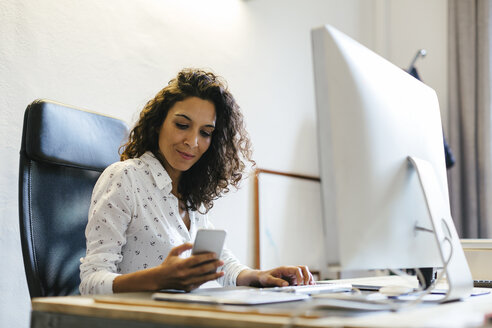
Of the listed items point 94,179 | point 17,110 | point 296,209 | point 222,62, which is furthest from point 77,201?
point 296,209

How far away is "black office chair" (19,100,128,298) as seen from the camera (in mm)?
1185

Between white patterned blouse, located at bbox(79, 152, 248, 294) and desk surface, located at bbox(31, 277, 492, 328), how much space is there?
0.71ft

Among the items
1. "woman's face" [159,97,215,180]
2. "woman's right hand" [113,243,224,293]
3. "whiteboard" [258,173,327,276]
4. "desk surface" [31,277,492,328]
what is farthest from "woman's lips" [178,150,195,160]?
"whiteboard" [258,173,327,276]

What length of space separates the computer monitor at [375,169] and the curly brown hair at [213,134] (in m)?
0.64

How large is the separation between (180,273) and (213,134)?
0.71 meters

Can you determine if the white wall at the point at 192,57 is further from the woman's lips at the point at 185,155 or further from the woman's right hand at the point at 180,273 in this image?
the woman's right hand at the point at 180,273

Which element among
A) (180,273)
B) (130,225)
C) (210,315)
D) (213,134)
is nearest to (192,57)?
(213,134)

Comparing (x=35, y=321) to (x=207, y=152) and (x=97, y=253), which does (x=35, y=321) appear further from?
(x=207, y=152)

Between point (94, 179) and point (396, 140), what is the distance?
0.85m

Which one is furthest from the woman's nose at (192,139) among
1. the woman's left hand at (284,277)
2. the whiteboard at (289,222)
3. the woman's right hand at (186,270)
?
the whiteboard at (289,222)

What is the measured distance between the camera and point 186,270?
91 centimetres

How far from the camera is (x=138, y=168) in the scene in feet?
4.24

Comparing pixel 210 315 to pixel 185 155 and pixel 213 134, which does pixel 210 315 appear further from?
pixel 213 134

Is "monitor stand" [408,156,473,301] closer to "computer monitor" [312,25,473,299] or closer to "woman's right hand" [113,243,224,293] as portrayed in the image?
"computer monitor" [312,25,473,299]
